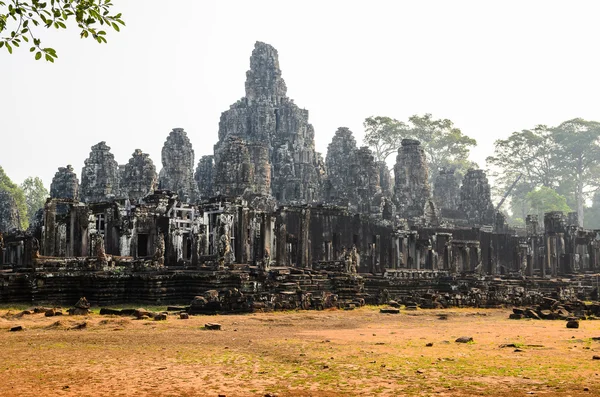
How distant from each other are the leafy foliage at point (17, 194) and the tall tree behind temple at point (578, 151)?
59409 mm

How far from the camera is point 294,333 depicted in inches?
607

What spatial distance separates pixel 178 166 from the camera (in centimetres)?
5000

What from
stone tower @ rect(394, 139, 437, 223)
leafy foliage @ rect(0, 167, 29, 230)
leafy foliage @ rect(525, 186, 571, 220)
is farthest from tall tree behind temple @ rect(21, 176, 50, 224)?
leafy foliage @ rect(525, 186, 571, 220)

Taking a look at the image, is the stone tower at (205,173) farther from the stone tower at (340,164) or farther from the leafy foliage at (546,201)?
the leafy foliage at (546,201)

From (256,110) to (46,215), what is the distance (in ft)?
98.0

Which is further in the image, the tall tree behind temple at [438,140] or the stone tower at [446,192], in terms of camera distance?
the tall tree behind temple at [438,140]

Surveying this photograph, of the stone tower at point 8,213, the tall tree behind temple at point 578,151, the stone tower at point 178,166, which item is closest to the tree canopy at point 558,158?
the tall tree behind temple at point 578,151

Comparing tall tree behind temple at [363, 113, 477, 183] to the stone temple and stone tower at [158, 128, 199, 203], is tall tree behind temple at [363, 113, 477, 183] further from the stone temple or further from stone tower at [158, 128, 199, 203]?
stone tower at [158, 128, 199, 203]

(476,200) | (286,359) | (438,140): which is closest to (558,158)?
(438,140)

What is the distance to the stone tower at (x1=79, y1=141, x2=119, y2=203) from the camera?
46.8 meters

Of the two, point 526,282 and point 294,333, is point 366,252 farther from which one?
point 294,333

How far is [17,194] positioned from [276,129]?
24657 mm

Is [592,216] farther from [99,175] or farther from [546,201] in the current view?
[99,175]

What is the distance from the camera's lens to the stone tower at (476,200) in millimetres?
56094
